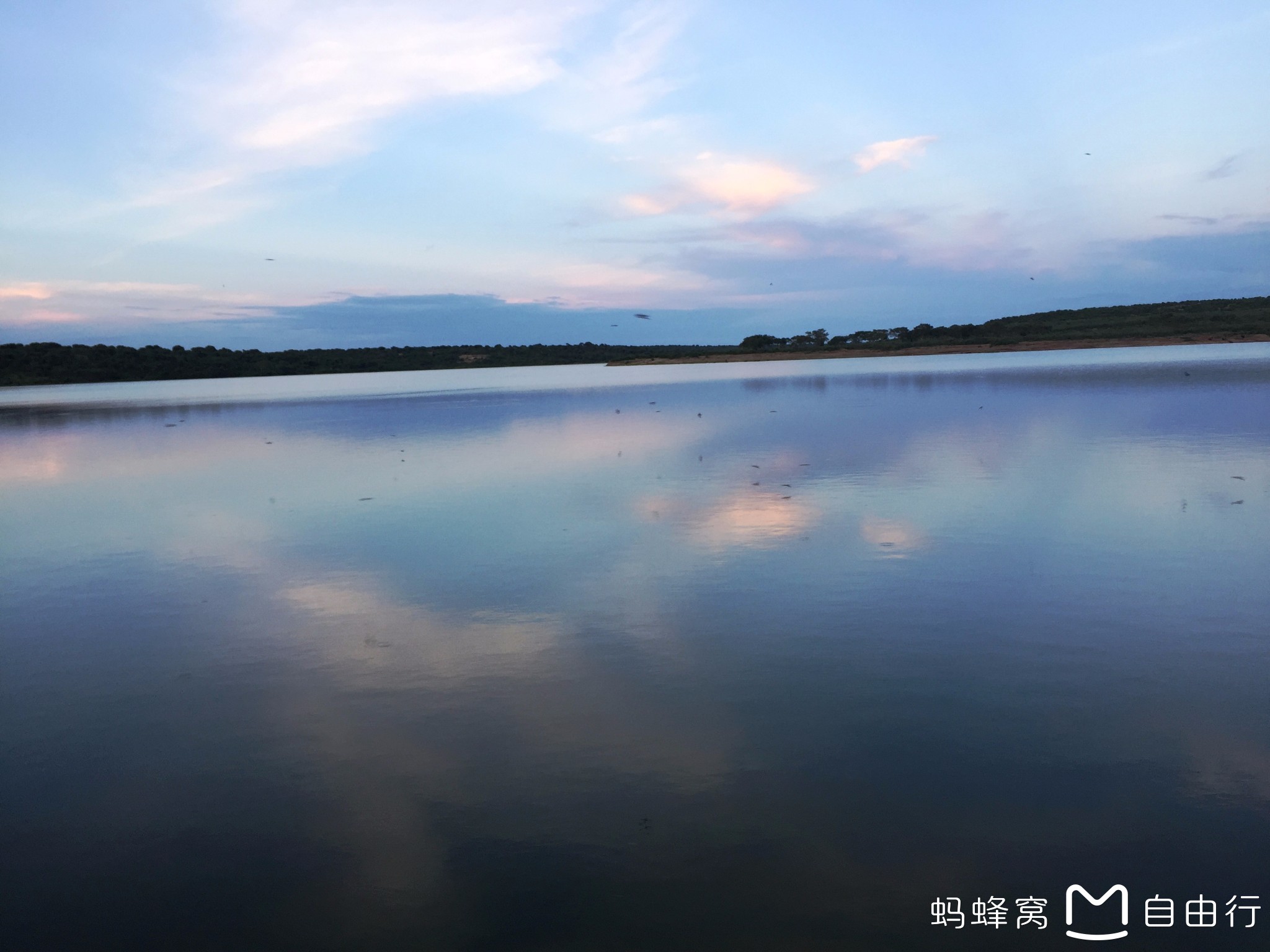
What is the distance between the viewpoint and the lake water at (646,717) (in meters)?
4.53

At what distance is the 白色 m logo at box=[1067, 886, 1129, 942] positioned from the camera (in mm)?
4273

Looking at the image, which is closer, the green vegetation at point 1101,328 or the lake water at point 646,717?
the lake water at point 646,717

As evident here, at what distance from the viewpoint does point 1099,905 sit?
14.5 ft

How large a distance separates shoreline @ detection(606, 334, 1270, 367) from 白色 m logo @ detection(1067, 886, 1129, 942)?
11296 cm

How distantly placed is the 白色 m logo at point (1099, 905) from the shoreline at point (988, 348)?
11296 cm

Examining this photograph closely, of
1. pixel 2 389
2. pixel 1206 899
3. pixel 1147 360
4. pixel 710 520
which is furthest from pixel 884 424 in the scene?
pixel 2 389

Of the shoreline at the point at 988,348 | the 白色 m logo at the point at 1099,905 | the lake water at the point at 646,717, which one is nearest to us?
the 白色 m logo at the point at 1099,905

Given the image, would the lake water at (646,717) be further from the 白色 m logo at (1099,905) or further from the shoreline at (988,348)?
the shoreline at (988,348)

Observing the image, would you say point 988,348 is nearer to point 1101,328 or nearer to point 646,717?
point 1101,328

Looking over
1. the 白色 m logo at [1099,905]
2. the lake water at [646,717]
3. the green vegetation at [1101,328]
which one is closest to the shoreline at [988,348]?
the green vegetation at [1101,328]

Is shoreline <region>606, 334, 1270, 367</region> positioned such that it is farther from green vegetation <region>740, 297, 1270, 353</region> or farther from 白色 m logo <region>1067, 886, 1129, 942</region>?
白色 m logo <region>1067, 886, 1129, 942</region>

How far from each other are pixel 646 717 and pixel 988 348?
414 feet

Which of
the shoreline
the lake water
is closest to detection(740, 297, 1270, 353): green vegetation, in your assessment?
the shoreline

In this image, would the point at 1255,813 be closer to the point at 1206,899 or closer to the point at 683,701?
the point at 1206,899
